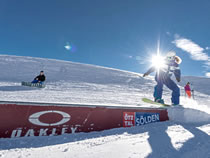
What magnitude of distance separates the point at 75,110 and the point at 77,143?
597 mm

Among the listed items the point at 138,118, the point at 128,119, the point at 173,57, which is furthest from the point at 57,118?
the point at 173,57

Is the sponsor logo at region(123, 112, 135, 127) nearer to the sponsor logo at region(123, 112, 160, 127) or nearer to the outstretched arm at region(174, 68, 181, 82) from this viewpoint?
the sponsor logo at region(123, 112, 160, 127)

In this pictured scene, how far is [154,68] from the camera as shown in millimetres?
5031

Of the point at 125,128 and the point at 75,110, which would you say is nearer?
the point at 75,110

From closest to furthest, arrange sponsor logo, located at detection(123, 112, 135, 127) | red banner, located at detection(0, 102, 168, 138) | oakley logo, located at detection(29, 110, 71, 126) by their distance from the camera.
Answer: red banner, located at detection(0, 102, 168, 138)
oakley logo, located at detection(29, 110, 71, 126)
sponsor logo, located at detection(123, 112, 135, 127)

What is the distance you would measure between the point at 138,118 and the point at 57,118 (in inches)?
66.1

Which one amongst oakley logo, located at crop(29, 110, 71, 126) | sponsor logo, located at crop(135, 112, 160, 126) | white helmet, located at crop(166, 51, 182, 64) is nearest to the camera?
oakley logo, located at crop(29, 110, 71, 126)

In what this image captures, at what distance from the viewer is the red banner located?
86.8 inches

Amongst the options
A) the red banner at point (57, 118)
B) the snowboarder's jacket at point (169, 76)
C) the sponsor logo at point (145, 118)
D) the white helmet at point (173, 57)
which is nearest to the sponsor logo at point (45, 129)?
the red banner at point (57, 118)

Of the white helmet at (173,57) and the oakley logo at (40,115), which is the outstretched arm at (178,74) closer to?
the white helmet at (173,57)

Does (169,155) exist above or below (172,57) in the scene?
below

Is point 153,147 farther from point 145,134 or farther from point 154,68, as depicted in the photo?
point 154,68

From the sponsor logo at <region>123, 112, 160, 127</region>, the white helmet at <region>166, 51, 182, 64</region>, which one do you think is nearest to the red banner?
the sponsor logo at <region>123, 112, 160, 127</region>

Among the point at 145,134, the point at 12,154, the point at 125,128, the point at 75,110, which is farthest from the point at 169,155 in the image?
the point at 12,154
